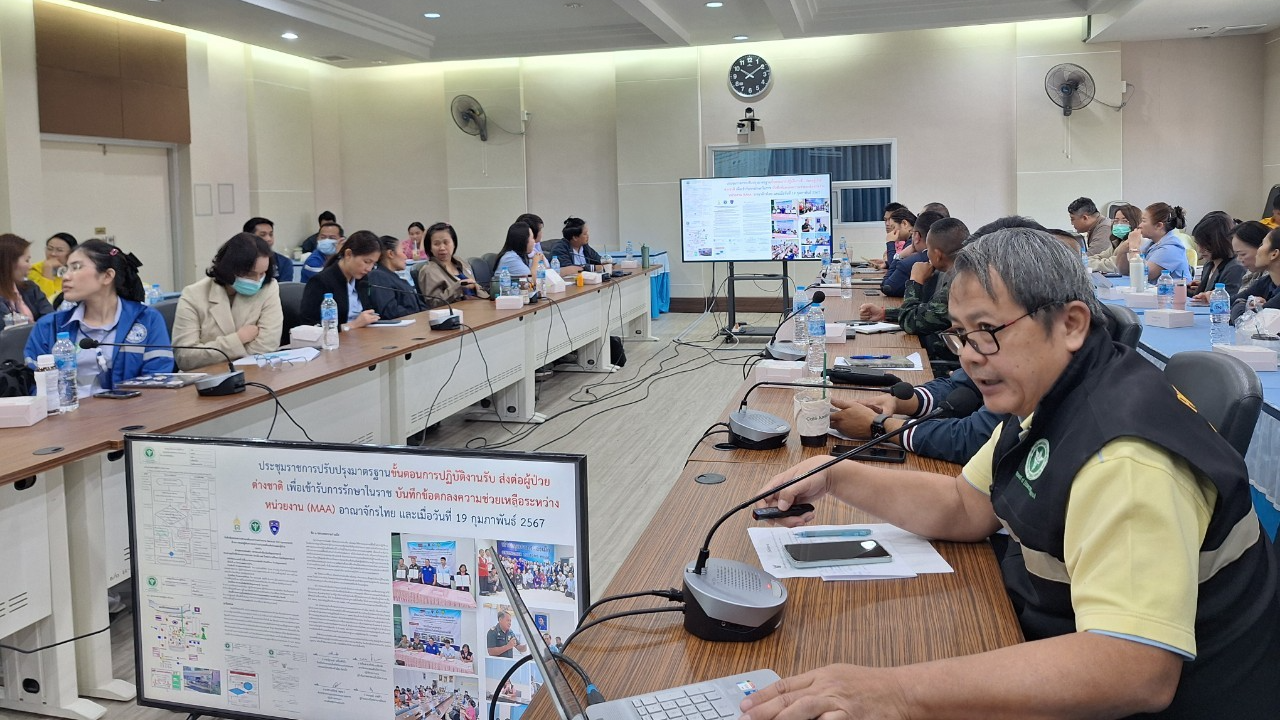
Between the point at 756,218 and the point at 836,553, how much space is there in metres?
6.84

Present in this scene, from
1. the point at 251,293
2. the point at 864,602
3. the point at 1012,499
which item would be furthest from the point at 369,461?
the point at 251,293

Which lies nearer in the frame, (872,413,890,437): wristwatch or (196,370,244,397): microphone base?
(872,413,890,437): wristwatch

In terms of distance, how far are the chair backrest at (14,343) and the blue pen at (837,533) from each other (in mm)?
3136

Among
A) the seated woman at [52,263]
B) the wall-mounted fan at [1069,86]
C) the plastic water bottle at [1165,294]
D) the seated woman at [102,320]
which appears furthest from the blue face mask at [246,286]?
the wall-mounted fan at [1069,86]

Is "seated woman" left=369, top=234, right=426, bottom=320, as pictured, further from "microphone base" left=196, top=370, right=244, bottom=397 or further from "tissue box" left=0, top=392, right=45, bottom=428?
"tissue box" left=0, top=392, right=45, bottom=428

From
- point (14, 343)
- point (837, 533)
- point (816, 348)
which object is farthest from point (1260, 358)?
point (14, 343)

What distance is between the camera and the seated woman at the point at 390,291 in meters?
5.59

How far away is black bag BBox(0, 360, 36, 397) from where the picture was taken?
2990mm

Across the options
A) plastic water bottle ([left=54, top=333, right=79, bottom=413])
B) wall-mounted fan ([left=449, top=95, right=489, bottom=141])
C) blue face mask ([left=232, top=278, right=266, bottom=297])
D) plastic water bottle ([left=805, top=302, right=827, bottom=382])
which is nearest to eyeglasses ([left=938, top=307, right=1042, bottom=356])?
plastic water bottle ([left=805, top=302, right=827, bottom=382])

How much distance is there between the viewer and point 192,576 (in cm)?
127

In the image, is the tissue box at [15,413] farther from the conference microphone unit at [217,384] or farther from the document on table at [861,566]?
the document on table at [861,566]

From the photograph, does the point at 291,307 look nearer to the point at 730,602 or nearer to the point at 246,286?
the point at 246,286

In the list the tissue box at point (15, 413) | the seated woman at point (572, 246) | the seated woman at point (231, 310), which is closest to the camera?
the tissue box at point (15, 413)

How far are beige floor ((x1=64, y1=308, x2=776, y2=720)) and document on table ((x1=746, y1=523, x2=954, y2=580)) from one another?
1343mm
